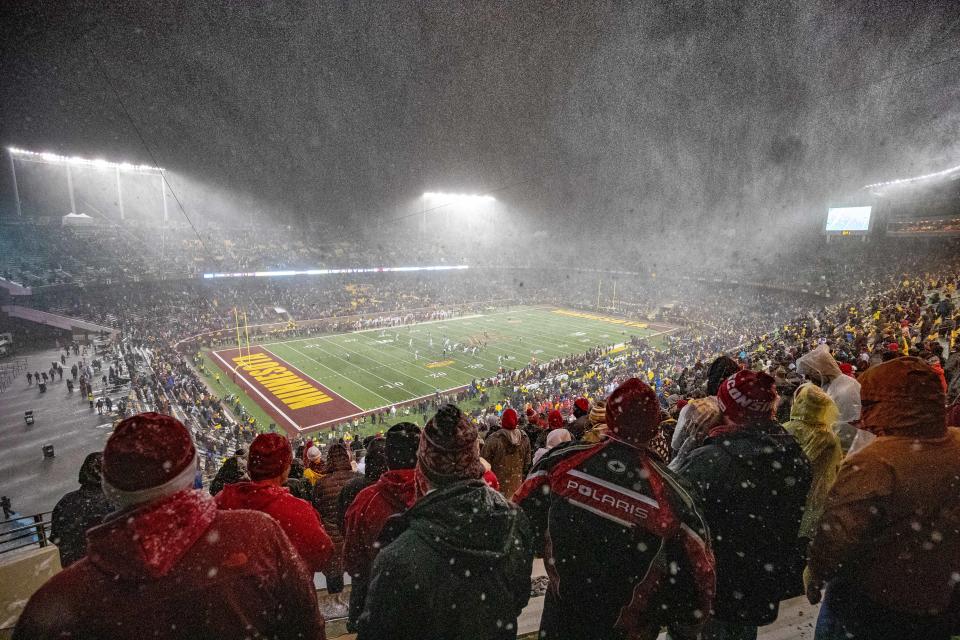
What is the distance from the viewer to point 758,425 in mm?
2568

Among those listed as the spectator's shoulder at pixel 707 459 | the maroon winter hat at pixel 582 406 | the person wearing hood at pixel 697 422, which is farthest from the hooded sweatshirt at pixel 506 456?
the spectator's shoulder at pixel 707 459

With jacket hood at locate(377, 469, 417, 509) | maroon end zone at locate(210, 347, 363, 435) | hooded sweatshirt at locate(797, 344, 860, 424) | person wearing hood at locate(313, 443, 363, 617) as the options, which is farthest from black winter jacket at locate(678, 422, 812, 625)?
maroon end zone at locate(210, 347, 363, 435)

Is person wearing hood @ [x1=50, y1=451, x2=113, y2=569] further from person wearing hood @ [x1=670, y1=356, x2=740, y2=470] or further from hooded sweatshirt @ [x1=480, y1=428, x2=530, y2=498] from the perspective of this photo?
person wearing hood @ [x1=670, y1=356, x2=740, y2=470]

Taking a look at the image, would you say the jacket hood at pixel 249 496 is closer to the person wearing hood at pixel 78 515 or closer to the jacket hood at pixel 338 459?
the person wearing hood at pixel 78 515

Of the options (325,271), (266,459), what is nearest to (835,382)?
(266,459)

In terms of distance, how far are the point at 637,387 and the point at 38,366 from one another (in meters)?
31.9

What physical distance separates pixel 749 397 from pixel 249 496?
9.85 feet

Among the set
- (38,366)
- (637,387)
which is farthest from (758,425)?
(38,366)

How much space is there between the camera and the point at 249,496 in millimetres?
2617

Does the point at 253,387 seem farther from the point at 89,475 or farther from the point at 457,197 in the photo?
the point at 457,197

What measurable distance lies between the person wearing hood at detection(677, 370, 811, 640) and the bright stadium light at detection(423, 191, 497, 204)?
81426mm

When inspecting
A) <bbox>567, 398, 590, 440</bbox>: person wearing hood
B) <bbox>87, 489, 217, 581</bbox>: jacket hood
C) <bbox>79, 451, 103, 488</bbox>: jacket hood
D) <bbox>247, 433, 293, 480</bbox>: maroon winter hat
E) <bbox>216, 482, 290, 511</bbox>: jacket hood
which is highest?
<bbox>87, 489, 217, 581</bbox>: jacket hood

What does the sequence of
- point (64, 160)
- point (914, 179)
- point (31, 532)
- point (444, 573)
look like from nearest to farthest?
1. point (444, 573)
2. point (31, 532)
3. point (914, 179)
4. point (64, 160)

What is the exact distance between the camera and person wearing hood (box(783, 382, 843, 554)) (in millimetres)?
3148
